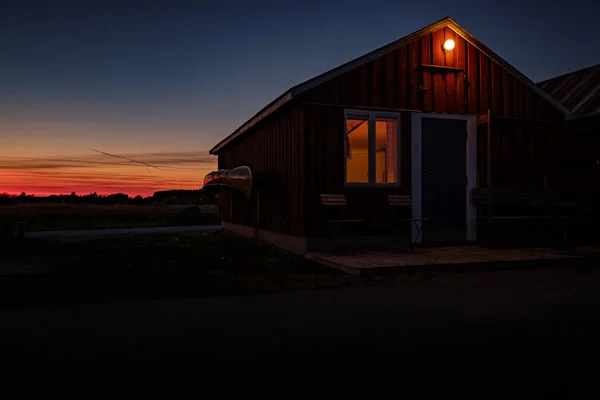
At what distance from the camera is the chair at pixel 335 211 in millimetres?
9461

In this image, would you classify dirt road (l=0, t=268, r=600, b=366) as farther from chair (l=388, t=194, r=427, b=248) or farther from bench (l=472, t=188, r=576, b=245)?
bench (l=472, t=188, r=576, b=245)

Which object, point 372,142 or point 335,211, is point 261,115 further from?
point 335,211

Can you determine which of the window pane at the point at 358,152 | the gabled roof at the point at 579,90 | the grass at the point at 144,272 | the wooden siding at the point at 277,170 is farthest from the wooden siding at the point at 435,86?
the window pane at the point at 358,152

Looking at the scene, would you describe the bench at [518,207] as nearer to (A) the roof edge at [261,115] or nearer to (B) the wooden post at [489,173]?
(B) the wooden post at [489,173]

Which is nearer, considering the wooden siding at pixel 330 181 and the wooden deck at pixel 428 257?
the wooden deck at pixel 428 257

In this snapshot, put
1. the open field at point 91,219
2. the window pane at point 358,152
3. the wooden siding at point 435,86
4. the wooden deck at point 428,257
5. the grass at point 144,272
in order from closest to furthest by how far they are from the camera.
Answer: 1. the grass at point 144,272
2. the wooden deck at point 428,257
3. the wooden siding at point 435,86
4. the window pane at point 358,152
5. the open field at point 91,219

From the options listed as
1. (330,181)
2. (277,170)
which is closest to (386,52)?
(330,181)

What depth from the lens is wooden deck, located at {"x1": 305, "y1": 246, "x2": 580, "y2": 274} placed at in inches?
305

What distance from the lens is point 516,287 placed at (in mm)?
6441

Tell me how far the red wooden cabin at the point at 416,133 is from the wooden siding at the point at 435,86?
21mm

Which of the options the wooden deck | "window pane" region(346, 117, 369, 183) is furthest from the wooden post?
"window pane" region(346, 117, 369, 183)

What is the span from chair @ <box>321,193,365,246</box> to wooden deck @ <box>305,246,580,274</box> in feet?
1.81

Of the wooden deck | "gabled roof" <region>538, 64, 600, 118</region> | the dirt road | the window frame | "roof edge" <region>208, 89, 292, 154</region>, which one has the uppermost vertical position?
"gabled roof" <region>538, 64, 600, 118</region>

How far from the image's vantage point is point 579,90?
531 inches
